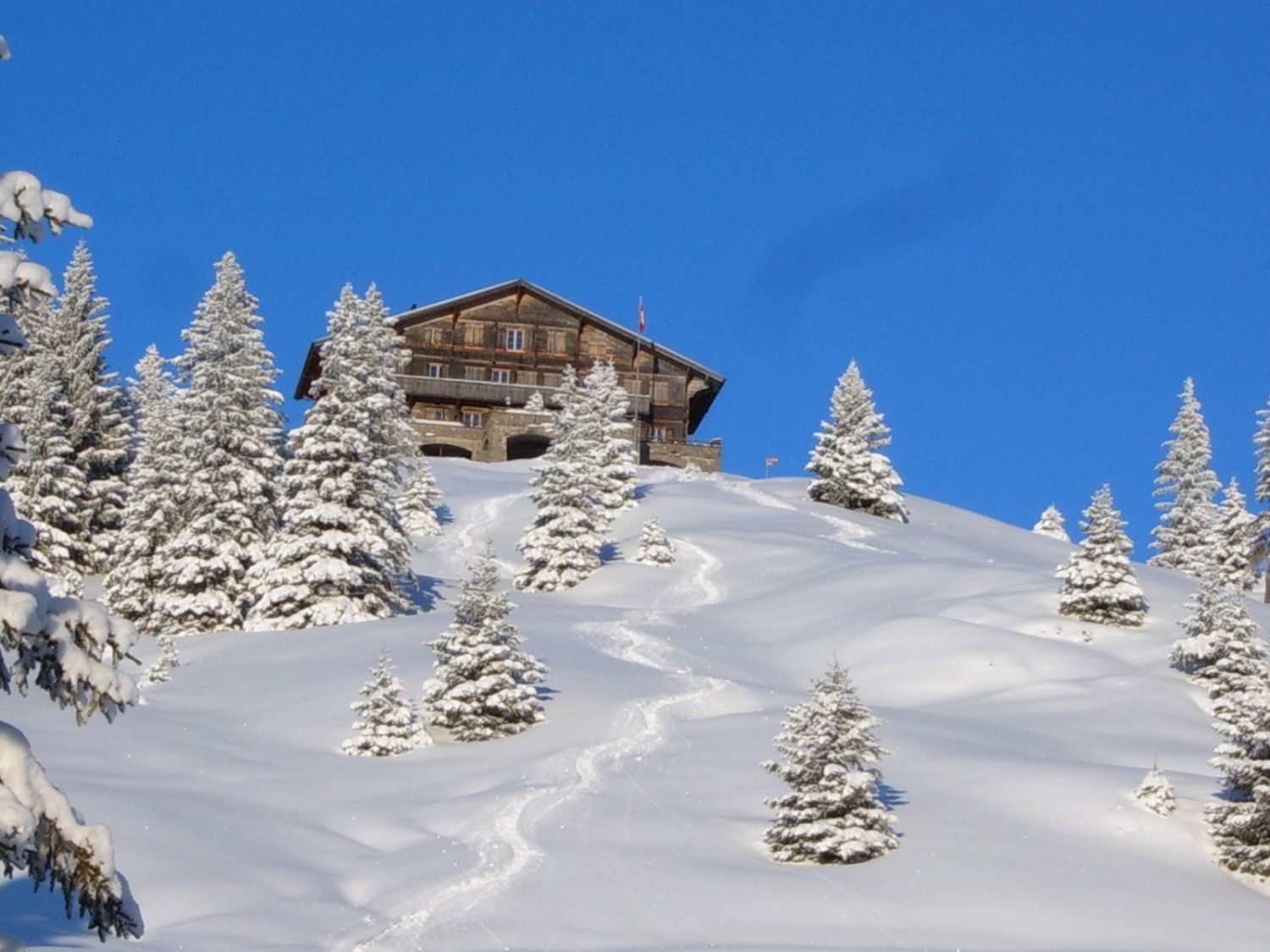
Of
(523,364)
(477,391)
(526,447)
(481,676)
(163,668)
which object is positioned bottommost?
(481,676)

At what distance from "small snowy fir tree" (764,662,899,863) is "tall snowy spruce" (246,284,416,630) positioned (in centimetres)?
2009

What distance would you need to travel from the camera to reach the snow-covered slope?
1425cm

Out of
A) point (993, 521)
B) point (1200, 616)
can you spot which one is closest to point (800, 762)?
point (1200, 616)

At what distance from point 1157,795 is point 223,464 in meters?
27.8

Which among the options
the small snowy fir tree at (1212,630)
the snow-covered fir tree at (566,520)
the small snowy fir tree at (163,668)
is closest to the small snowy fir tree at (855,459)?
the snow-covered fir tree at (566,520)

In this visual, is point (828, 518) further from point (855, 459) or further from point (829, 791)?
point (829, 791)

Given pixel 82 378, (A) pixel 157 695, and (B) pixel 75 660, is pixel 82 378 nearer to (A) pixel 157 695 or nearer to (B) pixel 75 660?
(A) pixel 157 695

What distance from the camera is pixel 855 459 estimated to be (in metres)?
56.8

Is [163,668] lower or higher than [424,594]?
lower

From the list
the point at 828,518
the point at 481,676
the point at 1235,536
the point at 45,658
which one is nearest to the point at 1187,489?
the point at 1235,536

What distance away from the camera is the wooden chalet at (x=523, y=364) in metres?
73.7

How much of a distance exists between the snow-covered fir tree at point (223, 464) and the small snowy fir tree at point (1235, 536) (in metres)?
34.9

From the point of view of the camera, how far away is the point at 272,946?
41.7 ft

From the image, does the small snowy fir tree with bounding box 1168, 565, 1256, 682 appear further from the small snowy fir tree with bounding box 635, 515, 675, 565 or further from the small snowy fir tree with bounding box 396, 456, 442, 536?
the small snowy fir tree with bounding box 396, 456, 442, 536
